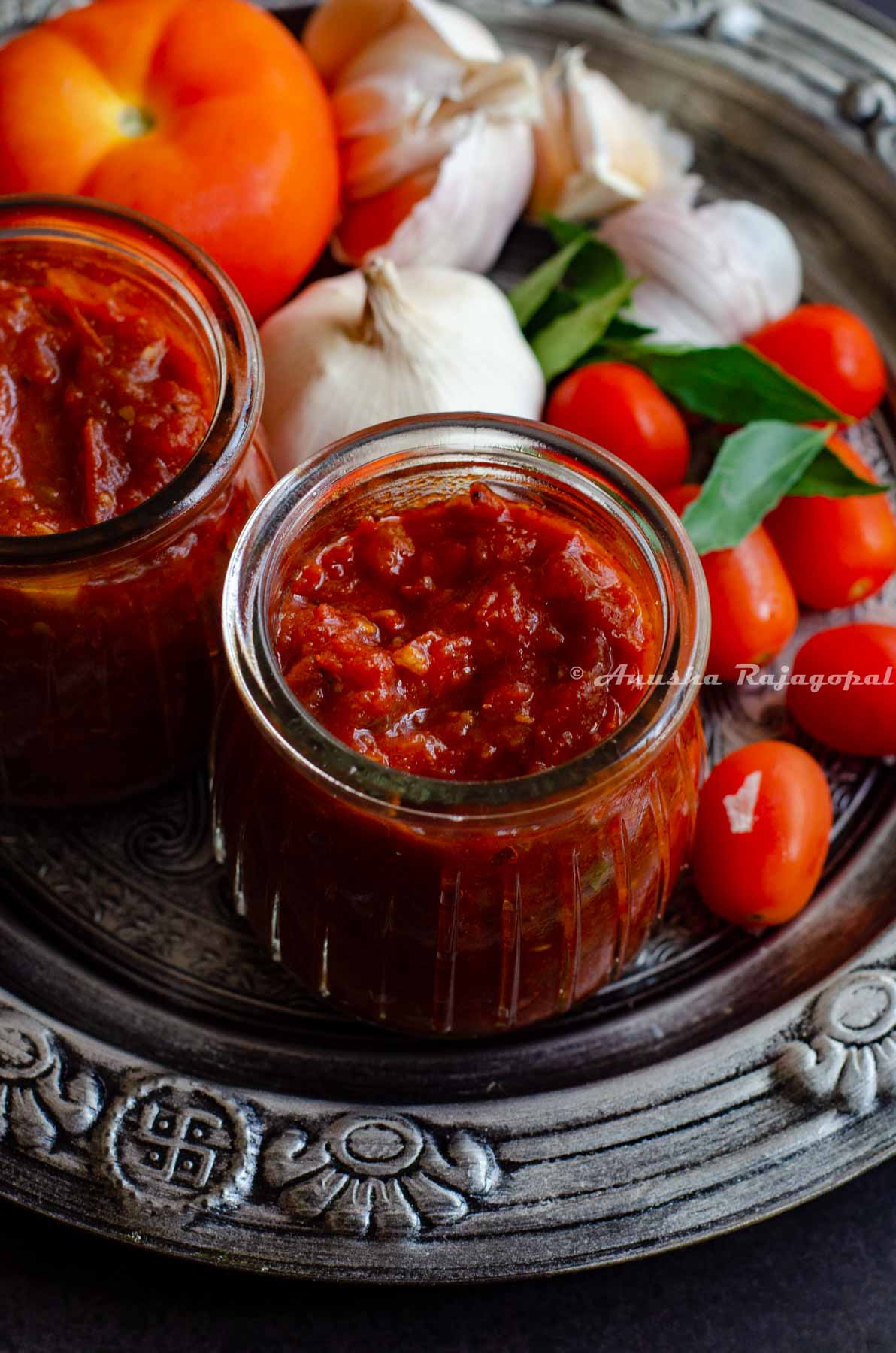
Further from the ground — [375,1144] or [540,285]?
[540,285]

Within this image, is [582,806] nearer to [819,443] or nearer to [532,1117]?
[532,1117]

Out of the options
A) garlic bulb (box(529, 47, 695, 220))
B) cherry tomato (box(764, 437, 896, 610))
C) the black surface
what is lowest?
the black surface

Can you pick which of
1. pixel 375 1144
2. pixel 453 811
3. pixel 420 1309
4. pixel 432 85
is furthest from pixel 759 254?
pixel 420 1309

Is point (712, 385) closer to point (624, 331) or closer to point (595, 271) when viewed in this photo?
point (624, 331)

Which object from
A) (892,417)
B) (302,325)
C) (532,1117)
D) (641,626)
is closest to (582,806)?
(641,626)

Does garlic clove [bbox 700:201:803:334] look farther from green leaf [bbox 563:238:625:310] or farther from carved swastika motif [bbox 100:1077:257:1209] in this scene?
carved swastika motif [bbox 100:1077:257:1209]

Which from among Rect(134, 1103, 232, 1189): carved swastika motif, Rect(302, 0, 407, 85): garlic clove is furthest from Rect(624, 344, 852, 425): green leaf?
Rect(134, 1103, 232, 1189): carved swastika motif
